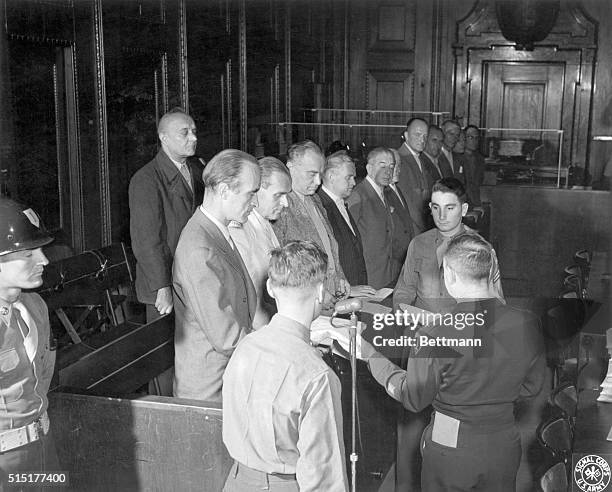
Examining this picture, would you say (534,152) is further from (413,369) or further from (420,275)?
(413,369)

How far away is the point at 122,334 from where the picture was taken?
9.66ft

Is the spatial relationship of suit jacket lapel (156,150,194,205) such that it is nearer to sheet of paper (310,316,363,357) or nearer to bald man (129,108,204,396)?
bald man (129,108,204,396)

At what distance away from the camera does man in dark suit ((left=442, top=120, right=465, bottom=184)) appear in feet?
23.4

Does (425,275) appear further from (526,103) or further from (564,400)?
(526,103)

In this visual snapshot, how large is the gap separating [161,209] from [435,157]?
370 cm

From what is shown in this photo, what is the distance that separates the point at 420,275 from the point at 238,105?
379 cm

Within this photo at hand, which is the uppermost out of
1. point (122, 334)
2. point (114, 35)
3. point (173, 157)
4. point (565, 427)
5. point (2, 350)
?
point (114, 35)

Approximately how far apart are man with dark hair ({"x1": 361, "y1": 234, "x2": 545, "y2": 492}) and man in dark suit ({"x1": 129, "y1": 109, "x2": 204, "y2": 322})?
5.51 feet

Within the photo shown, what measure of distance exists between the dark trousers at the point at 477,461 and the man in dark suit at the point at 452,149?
5.08 meters

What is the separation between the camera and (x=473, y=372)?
2064 mm

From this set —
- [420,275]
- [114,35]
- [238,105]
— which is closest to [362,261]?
[420,275]

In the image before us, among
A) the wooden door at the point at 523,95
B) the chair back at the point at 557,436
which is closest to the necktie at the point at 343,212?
the chair back at the point at 557,436

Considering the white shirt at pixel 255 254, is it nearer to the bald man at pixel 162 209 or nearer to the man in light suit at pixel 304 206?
the man in light suit at pixel 304 206

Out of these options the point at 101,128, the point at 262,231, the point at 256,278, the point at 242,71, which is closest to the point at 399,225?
the point at 262,231
